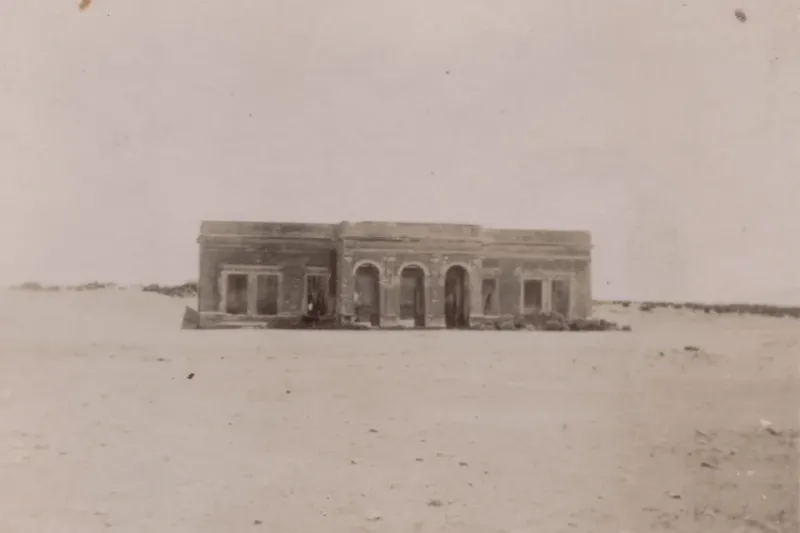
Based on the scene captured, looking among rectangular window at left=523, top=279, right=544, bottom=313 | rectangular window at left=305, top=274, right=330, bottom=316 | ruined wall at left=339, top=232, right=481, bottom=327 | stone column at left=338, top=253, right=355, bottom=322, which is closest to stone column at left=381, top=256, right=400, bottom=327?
ruined wall at left=339, top=232, right=481, bottom=327

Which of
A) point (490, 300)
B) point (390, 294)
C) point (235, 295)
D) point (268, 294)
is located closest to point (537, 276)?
point (490, 300)

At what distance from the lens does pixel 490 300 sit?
8.43 ft

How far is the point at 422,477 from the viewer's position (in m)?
2.19

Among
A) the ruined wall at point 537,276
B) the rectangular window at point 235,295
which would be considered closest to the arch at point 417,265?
the ruined wall at point 537,276

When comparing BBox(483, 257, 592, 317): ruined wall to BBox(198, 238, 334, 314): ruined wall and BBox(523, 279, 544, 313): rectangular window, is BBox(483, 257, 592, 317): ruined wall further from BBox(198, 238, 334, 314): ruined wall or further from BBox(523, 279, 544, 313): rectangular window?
BBox(198, 238, 334, 314): ruined wall

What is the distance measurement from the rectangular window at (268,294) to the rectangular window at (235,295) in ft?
0.22

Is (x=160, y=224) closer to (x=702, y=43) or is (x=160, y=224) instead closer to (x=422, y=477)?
(x=422, y=477)

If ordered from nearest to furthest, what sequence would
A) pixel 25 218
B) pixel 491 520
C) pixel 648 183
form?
pixel 491 520 < pixel 25 218 < pixel 648 183

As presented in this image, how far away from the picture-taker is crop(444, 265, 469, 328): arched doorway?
267cm

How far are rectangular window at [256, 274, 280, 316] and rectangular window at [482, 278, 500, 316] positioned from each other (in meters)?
0.78

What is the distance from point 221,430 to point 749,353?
1868 mm

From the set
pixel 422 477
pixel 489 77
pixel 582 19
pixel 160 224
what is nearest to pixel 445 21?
pixel 489 77

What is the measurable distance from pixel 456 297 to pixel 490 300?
0.77 feet

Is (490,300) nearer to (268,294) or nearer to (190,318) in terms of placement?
(268,294)
